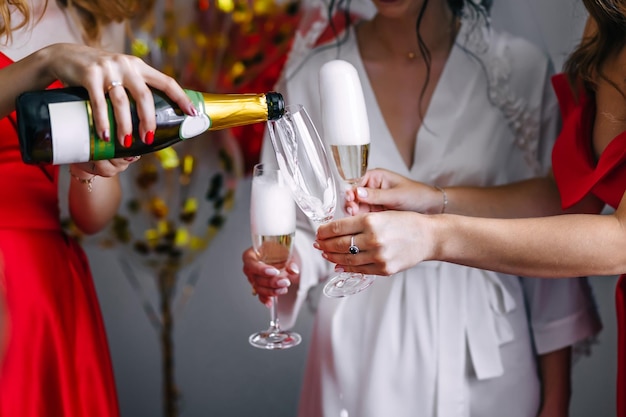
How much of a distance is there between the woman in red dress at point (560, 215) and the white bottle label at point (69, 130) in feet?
1.29

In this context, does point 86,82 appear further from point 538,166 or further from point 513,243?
point 538,166

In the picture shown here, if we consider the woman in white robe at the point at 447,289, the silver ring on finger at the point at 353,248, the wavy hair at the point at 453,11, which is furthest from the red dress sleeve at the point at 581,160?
the silver ring on finger at the point at 353,248

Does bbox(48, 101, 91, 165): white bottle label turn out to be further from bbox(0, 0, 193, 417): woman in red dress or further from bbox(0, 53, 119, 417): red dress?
bbox(0, 53, 119, 417): red dress

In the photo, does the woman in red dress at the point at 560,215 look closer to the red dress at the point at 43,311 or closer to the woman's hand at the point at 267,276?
the woman's hand at the point at 267,276

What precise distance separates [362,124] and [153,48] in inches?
44.1

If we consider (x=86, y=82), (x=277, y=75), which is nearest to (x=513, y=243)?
(x=86, y=82)

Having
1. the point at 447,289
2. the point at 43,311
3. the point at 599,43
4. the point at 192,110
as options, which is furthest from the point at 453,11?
the point at 43,311

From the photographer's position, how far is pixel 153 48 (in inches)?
83.3

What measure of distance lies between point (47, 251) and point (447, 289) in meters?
0.83

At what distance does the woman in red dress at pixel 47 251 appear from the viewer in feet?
3.68

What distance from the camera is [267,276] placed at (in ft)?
4.72

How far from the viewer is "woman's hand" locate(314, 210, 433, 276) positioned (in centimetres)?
111

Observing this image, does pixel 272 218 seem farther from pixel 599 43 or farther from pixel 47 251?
pixel 599 43

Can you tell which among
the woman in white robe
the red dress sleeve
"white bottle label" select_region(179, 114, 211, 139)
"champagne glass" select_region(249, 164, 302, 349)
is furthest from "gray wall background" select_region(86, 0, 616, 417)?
"white bottle label" select_region(179, 114, 211, 139)
